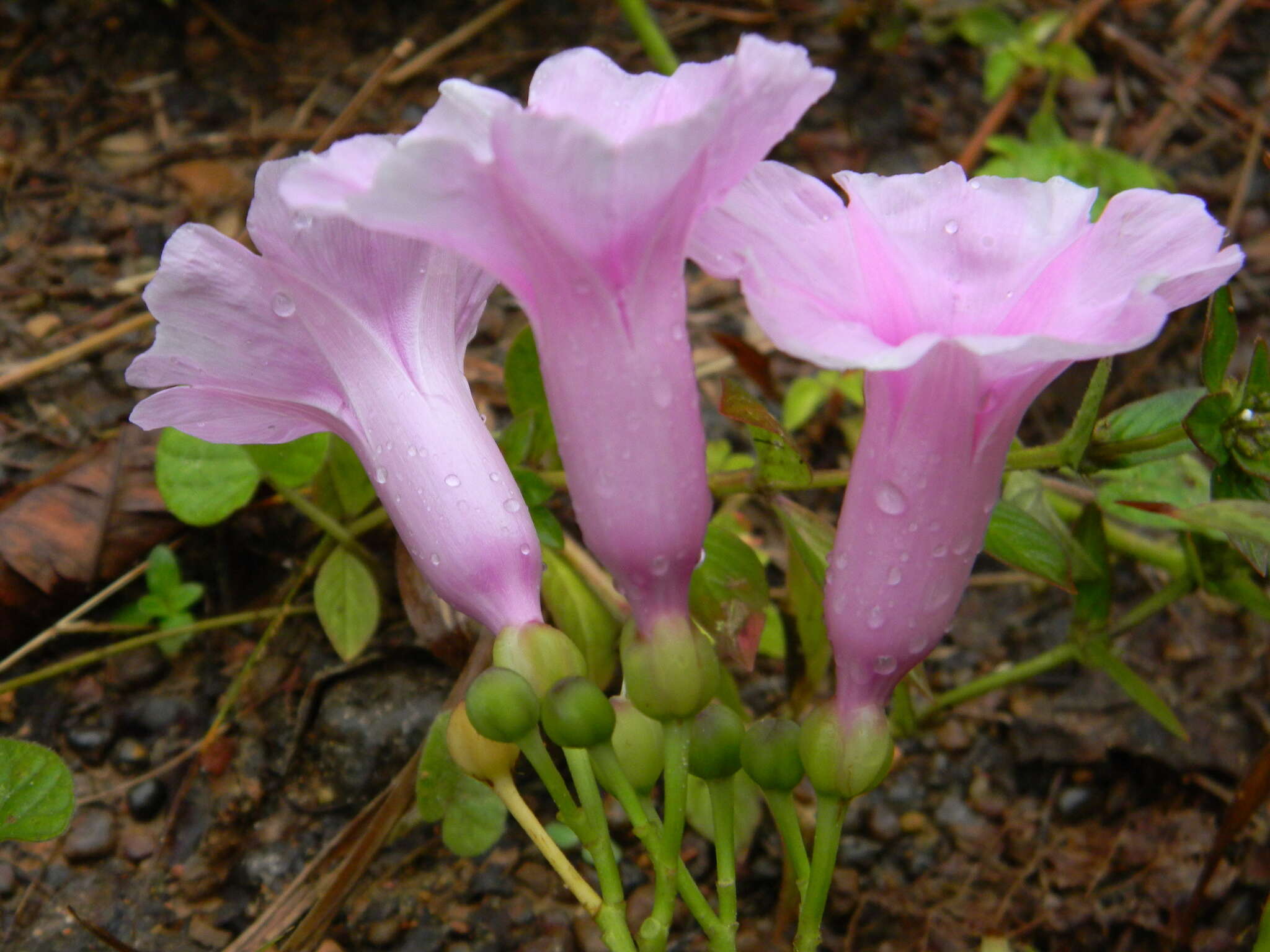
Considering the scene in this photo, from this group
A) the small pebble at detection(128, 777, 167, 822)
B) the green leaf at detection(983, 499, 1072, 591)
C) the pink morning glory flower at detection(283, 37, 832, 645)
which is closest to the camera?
the pink morning glory flower at detection(283, 37, 832, 645)

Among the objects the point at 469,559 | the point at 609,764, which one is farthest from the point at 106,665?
the point at 609,764

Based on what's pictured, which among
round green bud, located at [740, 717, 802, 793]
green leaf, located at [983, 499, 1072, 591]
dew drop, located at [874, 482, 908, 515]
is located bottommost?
green leaf, located at [983, 499, 1072, 591]

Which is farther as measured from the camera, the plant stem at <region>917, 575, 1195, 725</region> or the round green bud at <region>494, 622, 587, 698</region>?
the plant stem at <region>917, 575, 1195, 725</region>

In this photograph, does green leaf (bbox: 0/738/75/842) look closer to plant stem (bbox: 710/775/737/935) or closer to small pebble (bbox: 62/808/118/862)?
small pebble (bbox: 62/808/118/862)

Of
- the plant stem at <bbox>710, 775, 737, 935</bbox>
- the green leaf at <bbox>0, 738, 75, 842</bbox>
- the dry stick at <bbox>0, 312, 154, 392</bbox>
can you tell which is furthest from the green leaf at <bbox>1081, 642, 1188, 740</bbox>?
the dry stick at <bbox>0, 312, 154, 392</bbox>

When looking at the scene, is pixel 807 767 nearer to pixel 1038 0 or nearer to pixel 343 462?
pixel 343 462

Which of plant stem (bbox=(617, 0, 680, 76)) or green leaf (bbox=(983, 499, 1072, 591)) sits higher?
plant stem (bbox=(617, 0, 680, 76))

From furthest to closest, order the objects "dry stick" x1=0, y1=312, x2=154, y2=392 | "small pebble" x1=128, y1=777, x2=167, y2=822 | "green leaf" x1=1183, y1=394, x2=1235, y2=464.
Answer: "dry stick" x1=0, y1=312, x2=154, y2=392 < "small pebble" x1=128, y1=777, x2=167, y2=822 < "green leaf" x1=1183, y1=394, x2=1235, y2=464
